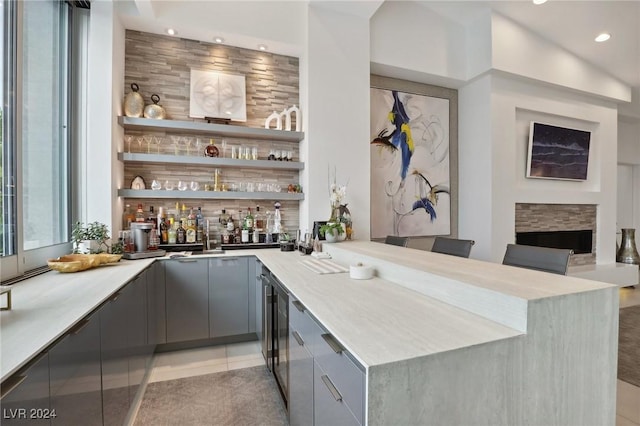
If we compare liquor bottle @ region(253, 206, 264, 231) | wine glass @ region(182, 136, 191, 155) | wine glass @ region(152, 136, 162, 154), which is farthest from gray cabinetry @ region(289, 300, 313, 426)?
wine glass @ region(152, 136, 162, 154)

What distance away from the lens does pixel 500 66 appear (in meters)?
3.93

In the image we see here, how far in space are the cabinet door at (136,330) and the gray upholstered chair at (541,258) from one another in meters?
2.51

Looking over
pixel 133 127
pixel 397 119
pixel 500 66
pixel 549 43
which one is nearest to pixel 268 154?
pixel 133 127

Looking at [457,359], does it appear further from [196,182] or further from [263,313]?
[196,182]

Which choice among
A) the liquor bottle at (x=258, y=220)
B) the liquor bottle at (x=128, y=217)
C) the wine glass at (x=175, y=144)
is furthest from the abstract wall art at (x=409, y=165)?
the liquor bottle at (x=128, y=217)

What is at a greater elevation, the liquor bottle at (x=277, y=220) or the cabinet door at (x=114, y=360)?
the liquor bottle at (x=277, y=220)

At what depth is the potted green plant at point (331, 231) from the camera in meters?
3.00

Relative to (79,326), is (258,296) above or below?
below

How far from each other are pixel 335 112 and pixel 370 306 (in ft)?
8.74

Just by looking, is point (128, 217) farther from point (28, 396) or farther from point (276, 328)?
point (28, 396)

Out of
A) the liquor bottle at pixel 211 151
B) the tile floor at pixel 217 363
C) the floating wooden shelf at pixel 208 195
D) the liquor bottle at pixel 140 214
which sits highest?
the liquor bottle at pixel 211 151

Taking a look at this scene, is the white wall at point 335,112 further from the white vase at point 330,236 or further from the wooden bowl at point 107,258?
the wooden bowl at point 107,258

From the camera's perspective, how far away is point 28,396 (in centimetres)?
83

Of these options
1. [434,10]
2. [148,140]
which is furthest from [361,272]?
[434,10]
